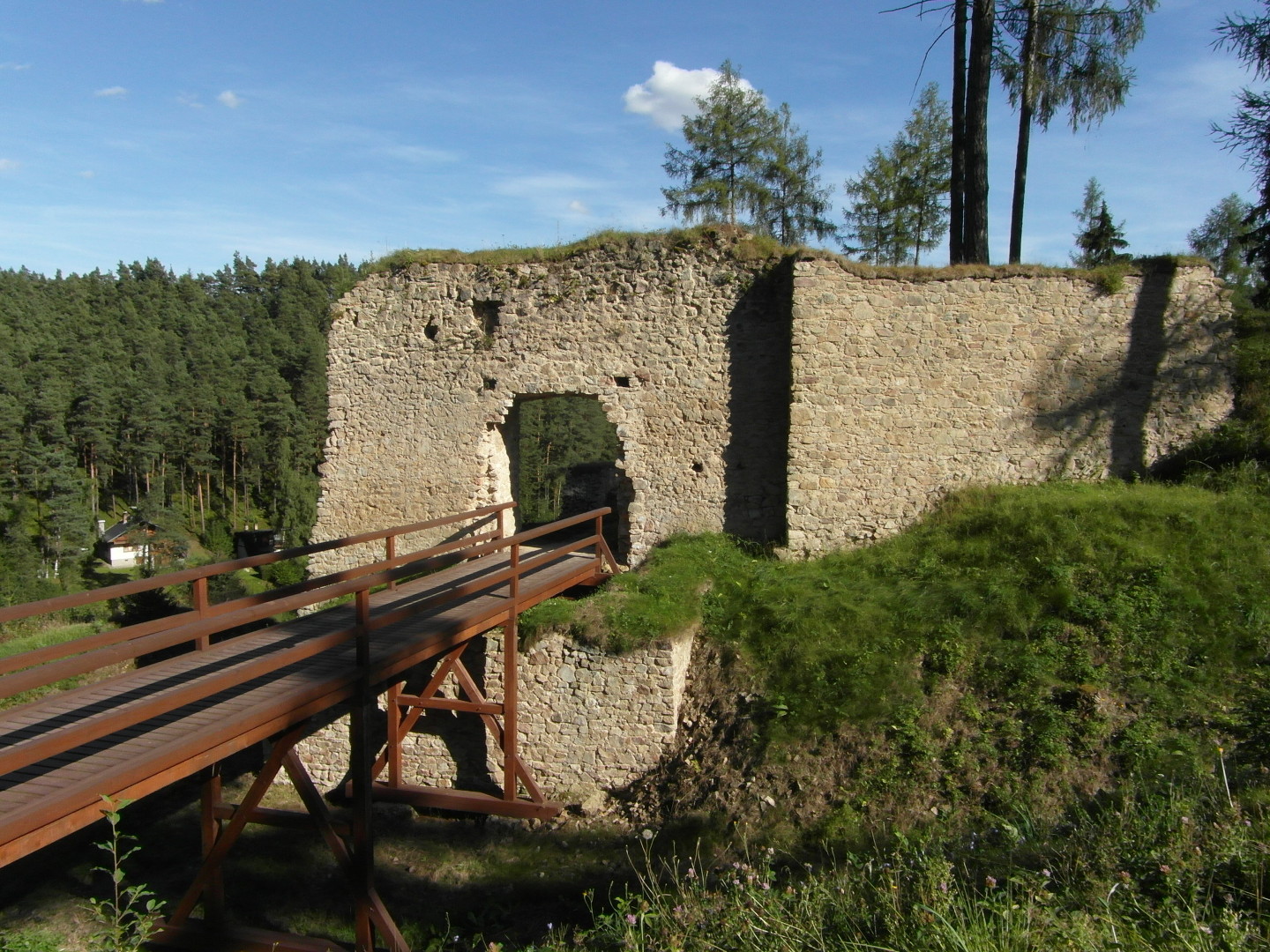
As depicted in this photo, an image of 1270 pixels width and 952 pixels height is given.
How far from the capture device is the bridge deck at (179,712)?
3.39m

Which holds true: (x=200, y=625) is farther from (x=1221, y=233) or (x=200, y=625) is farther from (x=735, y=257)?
(x=1221, y=233)

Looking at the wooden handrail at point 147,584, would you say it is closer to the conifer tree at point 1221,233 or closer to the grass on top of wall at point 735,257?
the grass on top of wall at point 735,257

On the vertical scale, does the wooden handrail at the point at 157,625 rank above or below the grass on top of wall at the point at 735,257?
below

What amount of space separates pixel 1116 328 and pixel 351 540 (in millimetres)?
9411

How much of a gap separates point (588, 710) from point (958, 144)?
1105 centimetres

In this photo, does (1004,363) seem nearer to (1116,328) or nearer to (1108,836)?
(1116,328)

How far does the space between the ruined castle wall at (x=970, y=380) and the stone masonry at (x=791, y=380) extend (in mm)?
22

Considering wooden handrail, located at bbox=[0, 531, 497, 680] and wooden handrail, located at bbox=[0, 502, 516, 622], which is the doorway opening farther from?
wooden handrail, located at bbox=[0, 531, 497, 680]

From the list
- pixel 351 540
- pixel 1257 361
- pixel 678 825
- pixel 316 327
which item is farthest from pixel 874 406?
pixel 316 327

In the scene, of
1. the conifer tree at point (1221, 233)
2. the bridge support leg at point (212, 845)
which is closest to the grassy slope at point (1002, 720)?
the bridge support leg at point (212, 845)

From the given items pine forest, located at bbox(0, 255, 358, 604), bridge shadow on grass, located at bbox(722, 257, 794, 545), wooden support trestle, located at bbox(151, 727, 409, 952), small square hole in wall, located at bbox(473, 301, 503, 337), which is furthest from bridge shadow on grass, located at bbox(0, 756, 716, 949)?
pine forest, located at bbox(0, 255, 358, 604)

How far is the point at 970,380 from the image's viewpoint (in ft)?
32.2

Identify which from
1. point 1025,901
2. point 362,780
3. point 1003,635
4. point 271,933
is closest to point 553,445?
point 1003,635

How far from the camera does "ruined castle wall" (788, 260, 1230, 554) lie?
384 inches
